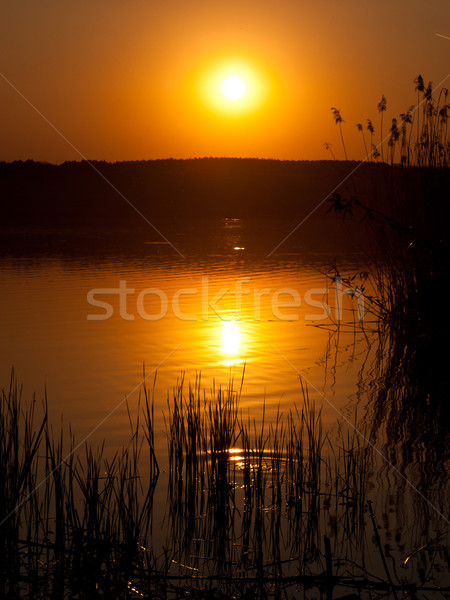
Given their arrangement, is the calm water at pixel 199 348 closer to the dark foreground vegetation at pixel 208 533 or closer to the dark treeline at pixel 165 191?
the dark foreground vegetation at pixel 208 533

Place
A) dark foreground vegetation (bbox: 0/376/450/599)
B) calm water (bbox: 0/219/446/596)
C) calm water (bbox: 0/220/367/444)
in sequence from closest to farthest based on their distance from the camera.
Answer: dark foreground vegetation (bbox: 0/376/450/599) → calm water (bbox: 0/219/446/596) → calm water (bbox: 0/220/367/444)

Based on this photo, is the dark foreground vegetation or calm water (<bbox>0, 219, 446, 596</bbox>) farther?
calm water (<bbox>0, 219, 446, 596</bbox>)

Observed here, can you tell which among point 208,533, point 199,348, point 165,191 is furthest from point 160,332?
point 165,191

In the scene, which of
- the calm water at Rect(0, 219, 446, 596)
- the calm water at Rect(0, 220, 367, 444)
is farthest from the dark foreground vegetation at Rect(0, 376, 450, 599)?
the calm water at Rect(0, 220, 367, 444)

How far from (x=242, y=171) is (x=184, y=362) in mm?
67547

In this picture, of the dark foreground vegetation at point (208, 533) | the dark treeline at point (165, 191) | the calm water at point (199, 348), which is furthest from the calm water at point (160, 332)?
the dark treeline at point (165, 191)

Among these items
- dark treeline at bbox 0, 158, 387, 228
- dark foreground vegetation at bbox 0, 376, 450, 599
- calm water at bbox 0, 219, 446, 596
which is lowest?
dark foreground vegetation at bbox 0, 376, 450, 599

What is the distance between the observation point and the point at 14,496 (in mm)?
3340

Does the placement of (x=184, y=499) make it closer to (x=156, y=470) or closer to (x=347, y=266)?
(x=156, y=470)

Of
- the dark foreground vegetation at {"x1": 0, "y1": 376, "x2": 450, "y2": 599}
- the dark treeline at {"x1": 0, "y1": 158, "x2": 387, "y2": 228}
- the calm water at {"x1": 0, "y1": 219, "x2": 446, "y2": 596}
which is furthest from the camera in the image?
the dark treeline at {"x1": 0, "y1": 158, "x2": 387, "y2": 228}

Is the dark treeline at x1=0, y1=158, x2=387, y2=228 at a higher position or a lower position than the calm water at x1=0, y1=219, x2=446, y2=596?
higher

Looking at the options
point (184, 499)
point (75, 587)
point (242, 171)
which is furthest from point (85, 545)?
point (242, 171)

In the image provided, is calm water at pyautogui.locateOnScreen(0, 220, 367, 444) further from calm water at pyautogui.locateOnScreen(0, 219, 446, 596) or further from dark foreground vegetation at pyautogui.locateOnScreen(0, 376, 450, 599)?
dark foreground vegetation at pyautogui.locateOnScreen(0, 376, 450, 599)

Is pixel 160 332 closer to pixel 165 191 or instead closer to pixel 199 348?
pixel 199 348
